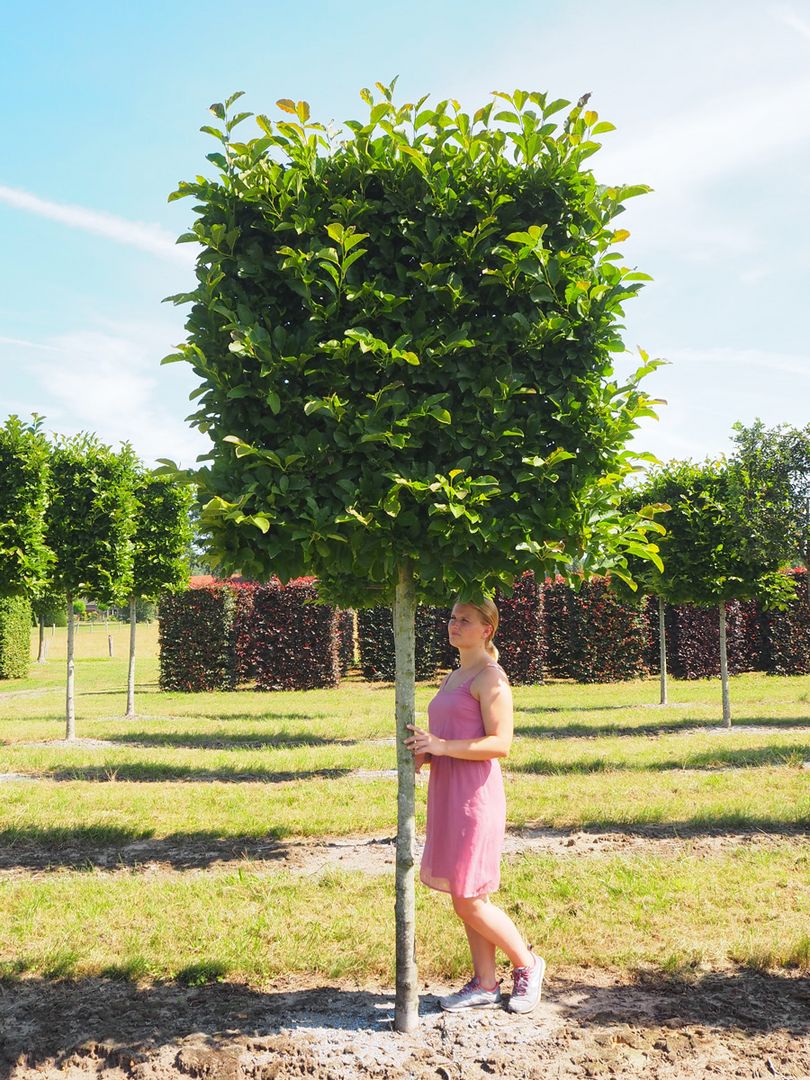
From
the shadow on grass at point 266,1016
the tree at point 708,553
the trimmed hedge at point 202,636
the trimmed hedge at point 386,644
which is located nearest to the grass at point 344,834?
the shadow on grass at point 266,1016

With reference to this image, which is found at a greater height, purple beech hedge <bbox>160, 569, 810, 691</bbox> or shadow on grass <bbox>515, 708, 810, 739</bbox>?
purple beech hedge <bbox>160, 569, 810, 691</bbox>

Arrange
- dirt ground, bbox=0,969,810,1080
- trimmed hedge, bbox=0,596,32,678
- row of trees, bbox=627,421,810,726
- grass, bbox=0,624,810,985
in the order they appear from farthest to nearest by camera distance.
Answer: trimmed hedge, bbox=0,596,32,678, row of trees, bbox=627,421,810,726, grass, bbox=0,624,810,985, dirt ground, bbox=0,969,810,1080

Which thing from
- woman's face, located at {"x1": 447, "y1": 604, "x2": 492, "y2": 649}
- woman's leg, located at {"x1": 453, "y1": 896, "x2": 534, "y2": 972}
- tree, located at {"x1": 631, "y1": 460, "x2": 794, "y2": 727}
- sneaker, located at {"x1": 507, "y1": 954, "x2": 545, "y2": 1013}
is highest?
tree, located at {"x1": 631, "y1": 460, "x2": 794, "y2": 727}

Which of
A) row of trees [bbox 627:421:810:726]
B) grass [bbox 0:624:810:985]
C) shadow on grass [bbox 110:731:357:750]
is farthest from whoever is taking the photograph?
shadow on grass [bbox 110:731:357:750]

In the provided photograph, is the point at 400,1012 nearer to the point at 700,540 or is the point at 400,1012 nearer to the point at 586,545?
the point at 586,545

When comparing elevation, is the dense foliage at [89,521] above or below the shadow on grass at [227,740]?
above

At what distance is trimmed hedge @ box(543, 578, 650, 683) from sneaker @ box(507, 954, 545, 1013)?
1919cm

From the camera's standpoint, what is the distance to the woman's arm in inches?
161

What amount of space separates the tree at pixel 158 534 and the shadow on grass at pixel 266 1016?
44.7 ft

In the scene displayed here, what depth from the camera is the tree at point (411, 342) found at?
3910mm

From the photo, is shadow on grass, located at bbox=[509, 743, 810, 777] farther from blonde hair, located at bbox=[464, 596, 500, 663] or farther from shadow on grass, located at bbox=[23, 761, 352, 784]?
blonde hair, located at bbox=[464, 596, 500, 663]

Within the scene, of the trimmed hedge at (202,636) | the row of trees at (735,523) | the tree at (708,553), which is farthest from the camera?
the trimmed hedge at (202,636)

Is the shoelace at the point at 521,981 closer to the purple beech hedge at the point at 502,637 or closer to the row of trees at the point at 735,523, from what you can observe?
the row of trees at the point at 735,523

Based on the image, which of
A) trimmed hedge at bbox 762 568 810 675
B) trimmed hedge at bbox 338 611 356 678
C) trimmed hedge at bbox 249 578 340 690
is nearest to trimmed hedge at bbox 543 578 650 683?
trimmed hedge at bbox 762 568 810 675
